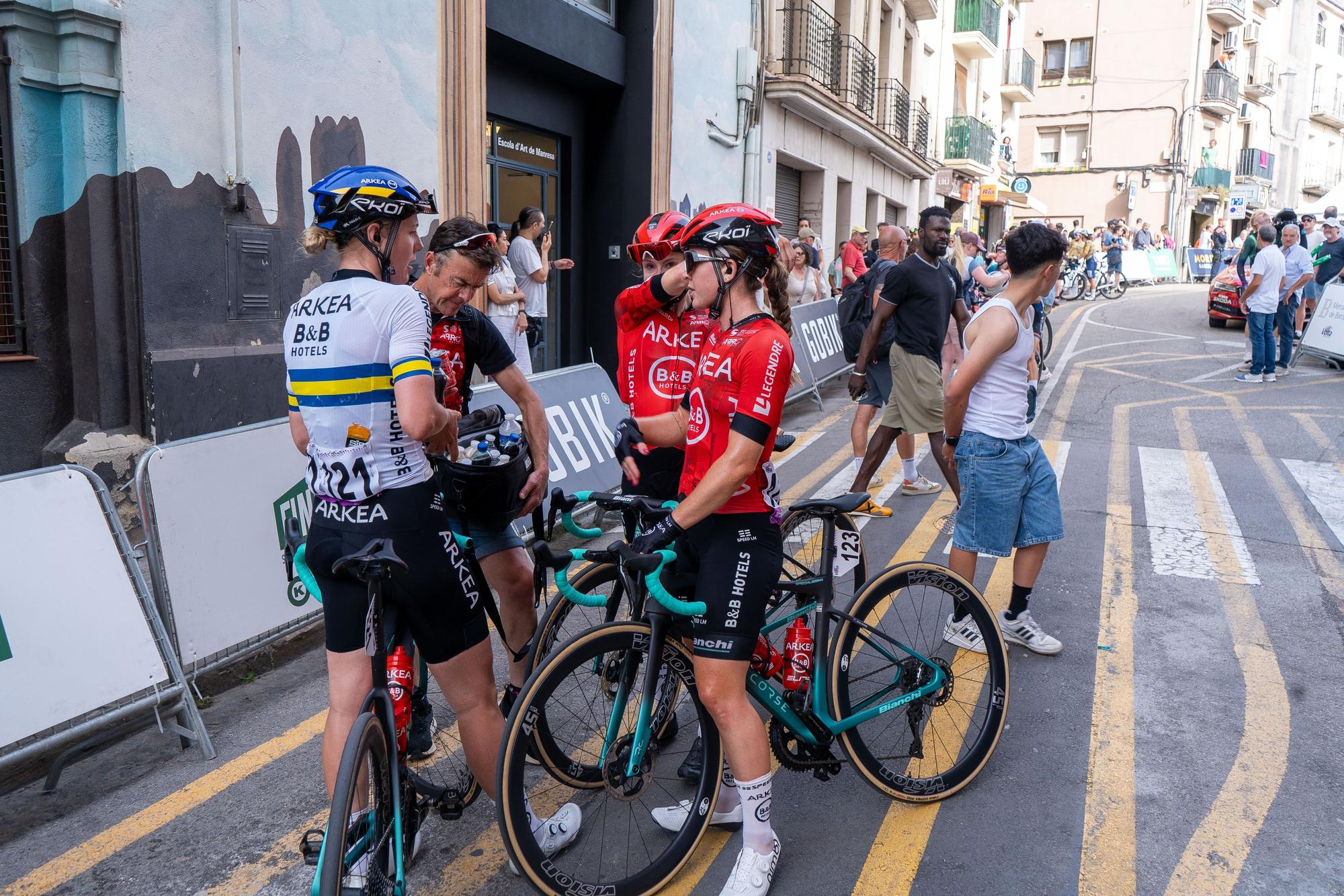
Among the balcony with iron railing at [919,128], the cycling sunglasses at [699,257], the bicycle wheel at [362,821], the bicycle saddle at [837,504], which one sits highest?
the balcony with iron railing at [919,128]

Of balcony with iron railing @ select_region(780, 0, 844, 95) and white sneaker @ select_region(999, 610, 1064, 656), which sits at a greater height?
balcony with iron railing @ select_region(780, 0, 844, 95)

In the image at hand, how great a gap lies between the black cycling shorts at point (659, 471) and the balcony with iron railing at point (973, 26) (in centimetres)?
3043

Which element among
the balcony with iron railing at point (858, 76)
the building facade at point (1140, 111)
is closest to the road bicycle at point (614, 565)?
the balcony with iron railing at point (858, 76)

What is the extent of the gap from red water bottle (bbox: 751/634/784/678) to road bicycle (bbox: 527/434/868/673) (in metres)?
0.26

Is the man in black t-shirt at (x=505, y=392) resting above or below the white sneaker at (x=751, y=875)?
above

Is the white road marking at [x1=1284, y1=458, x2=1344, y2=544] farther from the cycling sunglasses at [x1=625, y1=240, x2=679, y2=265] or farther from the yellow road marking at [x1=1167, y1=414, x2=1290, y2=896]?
the cycling sunglasses at [x1=625, y1=240, x2=679, y2=265]

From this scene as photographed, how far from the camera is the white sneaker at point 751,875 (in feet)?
9.23

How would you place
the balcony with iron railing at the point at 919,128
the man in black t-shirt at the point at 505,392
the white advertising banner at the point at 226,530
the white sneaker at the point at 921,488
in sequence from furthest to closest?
the balcony with iron railing at the point at 919,128 < the white sneaker at the point at 921,488 < the white advertising banner at the point at 226,530 < the man in black t-shirt at the point at 505,392

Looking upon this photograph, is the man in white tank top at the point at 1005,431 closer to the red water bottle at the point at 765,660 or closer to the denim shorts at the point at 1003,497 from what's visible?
the denim shorts at the point at 1003,497

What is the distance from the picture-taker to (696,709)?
2.99 metres

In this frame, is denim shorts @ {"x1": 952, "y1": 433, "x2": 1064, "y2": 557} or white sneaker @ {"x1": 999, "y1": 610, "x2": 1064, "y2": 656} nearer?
denim shorts @ {"x1": 952, "y1": 433, "x2": 1064, "y2": 557}

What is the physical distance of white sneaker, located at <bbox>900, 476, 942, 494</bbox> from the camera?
7.66 metres

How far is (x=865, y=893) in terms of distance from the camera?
2938mm

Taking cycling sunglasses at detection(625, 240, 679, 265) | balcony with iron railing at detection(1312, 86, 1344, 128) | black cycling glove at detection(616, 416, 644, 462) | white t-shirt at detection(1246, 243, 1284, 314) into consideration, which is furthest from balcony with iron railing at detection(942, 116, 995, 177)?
balcony with iron railing at detection(1312, 86, 1344, 128)
